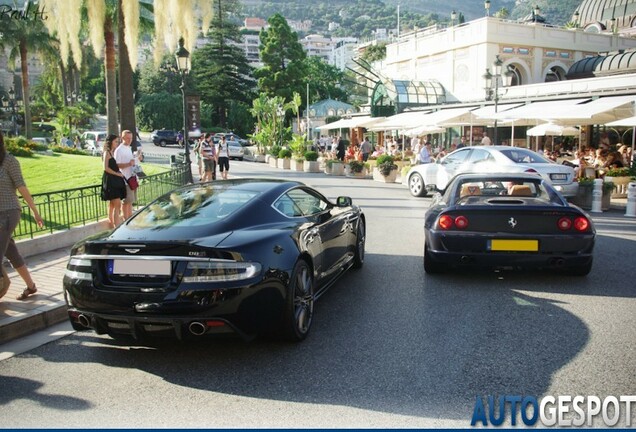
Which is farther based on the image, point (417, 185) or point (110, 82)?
point (110, 82)

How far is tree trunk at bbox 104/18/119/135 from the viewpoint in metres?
20.9

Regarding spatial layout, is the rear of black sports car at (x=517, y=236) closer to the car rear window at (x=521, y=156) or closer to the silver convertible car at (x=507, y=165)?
the silver convertible car at (x=507, y=165)

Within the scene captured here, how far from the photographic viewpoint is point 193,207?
509 cm

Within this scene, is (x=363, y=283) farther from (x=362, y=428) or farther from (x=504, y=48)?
(x=504, y=48)

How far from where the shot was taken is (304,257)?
500 centimetres

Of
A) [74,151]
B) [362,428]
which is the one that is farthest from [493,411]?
[74,151]

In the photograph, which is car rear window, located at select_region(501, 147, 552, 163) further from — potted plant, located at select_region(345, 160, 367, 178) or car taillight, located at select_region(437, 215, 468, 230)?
potted plant, located at select_region(345, 160, 367, 178)

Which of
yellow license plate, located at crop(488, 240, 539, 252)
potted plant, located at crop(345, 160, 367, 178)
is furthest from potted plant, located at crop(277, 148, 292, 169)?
yellow license plate, located at crop(488, 240, 539, 252)

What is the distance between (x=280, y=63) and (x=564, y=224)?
67715mm

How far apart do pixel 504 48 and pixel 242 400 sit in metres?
43.0

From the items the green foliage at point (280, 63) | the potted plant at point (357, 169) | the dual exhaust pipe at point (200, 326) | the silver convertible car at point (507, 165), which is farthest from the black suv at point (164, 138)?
the dual exhaust pipe at point (200, 326)

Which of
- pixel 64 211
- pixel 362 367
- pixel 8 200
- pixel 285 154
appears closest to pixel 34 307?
pixel 8 200

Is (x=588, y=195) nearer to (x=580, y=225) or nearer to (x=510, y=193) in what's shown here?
(x=510, y=193)

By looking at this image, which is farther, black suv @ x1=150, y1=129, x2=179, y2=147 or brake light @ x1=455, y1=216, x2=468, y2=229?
black suv @ x1=150, y1=129, x2=179, y2=147
